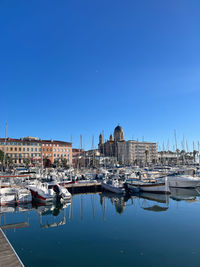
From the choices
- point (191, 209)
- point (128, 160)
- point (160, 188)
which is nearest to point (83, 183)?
point (160, 188)

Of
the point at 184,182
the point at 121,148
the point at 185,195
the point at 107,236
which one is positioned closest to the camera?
the point at 107,236

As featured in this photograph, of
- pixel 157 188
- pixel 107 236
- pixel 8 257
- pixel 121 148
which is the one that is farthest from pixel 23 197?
pixel 121 148

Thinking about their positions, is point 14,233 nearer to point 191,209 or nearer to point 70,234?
point 70,234

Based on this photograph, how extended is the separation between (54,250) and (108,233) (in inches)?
196

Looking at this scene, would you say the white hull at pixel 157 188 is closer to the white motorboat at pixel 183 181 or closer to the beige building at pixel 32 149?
the white motorboat at pixel 183 181

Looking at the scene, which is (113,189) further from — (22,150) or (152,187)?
(22,150)

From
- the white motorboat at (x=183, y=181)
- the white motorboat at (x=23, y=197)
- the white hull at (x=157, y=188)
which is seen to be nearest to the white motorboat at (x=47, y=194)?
the white motorboat at (x=23, y=197)

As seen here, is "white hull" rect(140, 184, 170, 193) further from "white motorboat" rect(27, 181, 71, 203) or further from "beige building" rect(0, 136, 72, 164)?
"beige building" rect(0, 136, 72, 164)

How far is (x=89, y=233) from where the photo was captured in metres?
18.0

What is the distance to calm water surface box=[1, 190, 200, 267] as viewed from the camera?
13109mm

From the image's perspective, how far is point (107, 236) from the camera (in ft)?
56.3

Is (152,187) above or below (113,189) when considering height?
above

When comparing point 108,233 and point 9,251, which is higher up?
point 9,251

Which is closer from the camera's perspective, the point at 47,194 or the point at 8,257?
the point at 8,257
